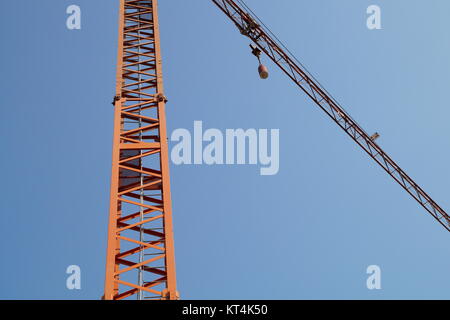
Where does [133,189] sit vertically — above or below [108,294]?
above

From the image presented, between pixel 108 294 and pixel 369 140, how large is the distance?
34348 mm

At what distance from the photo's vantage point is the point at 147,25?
27578mm

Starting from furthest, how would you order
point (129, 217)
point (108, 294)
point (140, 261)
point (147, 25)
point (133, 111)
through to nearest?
point (147, 25)
point (133, 111)
point (129, 217)
point (140, 261)
point (108, 294)

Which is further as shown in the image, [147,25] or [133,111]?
[147,25]

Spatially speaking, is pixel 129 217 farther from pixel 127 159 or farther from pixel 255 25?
pixel 255 25

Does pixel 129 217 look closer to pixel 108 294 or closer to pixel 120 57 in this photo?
pixel 108 294

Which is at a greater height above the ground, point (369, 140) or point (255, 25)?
point (255, 25)

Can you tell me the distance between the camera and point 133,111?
22531mm
